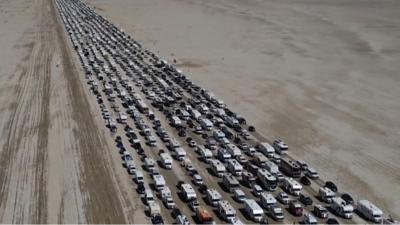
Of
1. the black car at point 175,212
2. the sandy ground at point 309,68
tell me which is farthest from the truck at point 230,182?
the sandy ground at point 309,68

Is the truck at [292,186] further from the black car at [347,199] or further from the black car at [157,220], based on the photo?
the black car at [157,220]

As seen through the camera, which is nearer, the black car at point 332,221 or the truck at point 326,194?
the black car at point 332,221

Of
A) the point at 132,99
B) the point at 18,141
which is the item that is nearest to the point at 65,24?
the point at 132,99

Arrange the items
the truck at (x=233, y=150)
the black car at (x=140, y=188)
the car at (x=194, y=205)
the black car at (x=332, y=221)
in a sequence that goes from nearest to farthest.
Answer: the black car at (x=332, y=221) → the car at (x=194, y=205) → the black car at (x=140, y=188) → the truck at (x=233, y=150)

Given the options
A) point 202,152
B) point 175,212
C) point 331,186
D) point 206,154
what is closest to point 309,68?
point 202,152

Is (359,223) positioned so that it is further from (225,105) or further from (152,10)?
(152,10)

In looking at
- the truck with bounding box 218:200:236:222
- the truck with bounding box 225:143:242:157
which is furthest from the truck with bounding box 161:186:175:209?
the truck with bounding box 225:143:242:157

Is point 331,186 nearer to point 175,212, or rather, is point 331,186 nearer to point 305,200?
point 305,200
